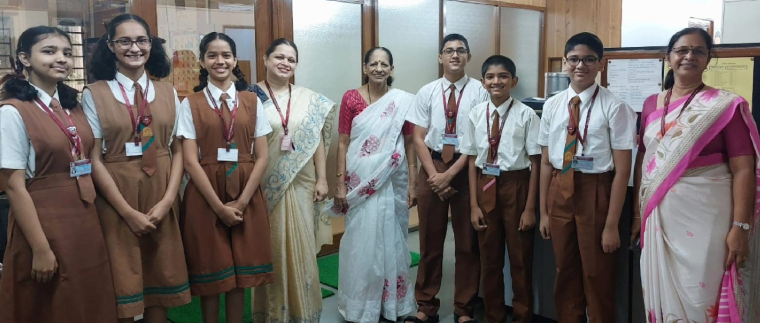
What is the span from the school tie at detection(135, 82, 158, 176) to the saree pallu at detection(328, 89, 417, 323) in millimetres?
1099

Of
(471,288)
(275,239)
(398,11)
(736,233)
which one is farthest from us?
(398,11)

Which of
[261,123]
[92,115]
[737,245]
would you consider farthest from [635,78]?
[92,115]

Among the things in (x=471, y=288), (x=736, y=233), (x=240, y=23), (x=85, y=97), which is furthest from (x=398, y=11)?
(x=736, y=233)

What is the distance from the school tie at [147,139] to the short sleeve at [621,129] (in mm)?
1798

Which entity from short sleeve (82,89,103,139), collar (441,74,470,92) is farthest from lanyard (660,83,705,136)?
short sleeve (82,89,103,139)

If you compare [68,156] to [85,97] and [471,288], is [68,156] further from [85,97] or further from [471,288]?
[471,288]

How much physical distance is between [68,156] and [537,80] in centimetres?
502

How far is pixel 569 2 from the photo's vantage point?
623 centimetres

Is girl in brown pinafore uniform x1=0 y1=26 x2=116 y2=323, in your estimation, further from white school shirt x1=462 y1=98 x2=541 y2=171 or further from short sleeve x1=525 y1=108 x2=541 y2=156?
short sleeve x1=525 y1=108 x2=541 y2=156

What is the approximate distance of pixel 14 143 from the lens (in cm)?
206

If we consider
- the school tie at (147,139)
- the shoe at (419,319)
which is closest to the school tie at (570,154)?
the shoe at (419,319)

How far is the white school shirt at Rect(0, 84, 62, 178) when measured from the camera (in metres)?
2.05

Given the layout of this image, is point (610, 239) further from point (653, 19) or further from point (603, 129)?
point (653, 19)

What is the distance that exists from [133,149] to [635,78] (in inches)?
101
